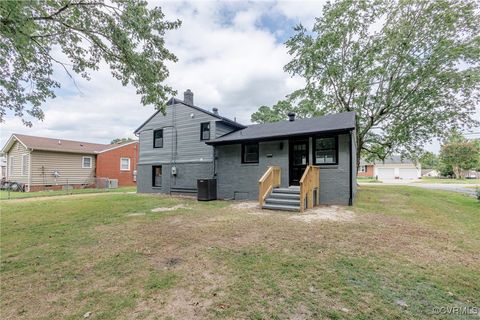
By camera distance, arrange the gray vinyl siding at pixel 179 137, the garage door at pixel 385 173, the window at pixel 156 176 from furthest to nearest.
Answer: the garage door at pixel 385 173 < the window at pixel 156 176 < the gray vinyl siding at pixel 179 137

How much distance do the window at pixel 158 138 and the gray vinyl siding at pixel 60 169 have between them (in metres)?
9.61

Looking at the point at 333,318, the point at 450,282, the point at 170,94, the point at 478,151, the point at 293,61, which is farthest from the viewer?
the point at 478,151

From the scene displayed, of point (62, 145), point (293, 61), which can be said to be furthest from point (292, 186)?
point (62, 145)

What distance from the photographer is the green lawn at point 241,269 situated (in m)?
2.51

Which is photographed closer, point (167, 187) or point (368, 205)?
point (368, 205)

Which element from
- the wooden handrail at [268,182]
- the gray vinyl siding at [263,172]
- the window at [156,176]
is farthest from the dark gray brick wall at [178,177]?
→ the wooden handrail at [268,182]

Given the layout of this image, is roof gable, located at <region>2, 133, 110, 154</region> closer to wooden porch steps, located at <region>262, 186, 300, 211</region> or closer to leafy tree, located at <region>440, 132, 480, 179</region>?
wooden porch steps, located at <region>262, 186, 300, 211</region>

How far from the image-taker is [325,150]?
9.23 m

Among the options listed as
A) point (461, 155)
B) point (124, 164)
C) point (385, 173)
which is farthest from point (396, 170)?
point (124, 164)

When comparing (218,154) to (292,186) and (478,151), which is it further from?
(478,151)

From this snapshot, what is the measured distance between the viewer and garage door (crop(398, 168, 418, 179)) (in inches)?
1495

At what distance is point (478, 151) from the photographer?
33438mm

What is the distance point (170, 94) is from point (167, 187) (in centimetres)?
834

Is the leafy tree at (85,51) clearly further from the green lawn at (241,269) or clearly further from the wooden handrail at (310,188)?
the wooden handrail at (310,188)
